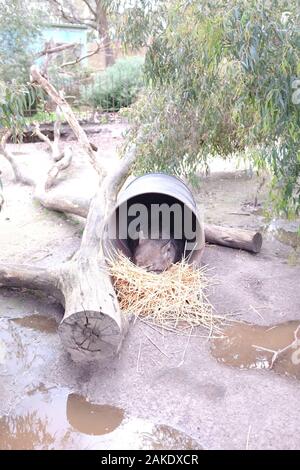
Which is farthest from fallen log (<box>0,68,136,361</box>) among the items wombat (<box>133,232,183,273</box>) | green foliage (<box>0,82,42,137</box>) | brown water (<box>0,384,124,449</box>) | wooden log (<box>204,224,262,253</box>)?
green foliage (<box>0,82,42,137</box>)

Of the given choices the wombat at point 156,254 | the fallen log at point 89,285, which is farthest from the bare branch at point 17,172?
the wombat at point 156,254

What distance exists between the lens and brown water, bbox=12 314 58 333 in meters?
4.40

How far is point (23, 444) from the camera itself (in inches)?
120

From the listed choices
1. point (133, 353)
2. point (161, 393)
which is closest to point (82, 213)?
point (133, 353)

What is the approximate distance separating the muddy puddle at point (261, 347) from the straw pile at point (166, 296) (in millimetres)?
197

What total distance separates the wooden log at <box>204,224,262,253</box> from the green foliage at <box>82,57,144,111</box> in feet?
39.0

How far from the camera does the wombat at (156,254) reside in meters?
5.20

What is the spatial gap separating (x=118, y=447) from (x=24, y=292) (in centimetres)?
244

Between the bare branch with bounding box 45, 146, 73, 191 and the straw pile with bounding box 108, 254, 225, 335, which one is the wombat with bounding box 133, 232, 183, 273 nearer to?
the straw pile with bounding box 108, 254, 225, 335

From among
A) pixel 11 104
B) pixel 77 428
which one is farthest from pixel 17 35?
pixel 77 428

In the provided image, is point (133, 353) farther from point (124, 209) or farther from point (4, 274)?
point (124, 209)

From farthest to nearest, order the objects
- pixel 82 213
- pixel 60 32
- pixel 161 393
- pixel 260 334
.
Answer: pixel 60 32 → pixel 82 213 → pixel 260 334 → pixel 161 393

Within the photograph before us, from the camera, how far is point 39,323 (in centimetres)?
450

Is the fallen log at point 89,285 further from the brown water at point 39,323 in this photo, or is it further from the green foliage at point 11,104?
the green foliage at point 11,104
